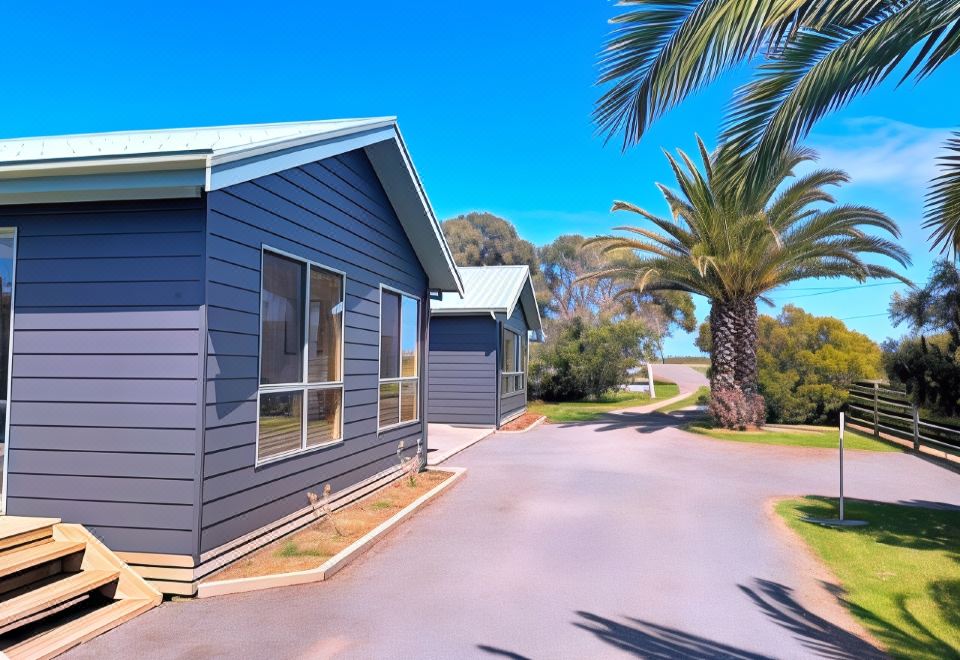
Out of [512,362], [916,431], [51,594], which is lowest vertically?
[51,594]

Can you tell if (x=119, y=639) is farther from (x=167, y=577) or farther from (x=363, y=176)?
(x=363, y=176)

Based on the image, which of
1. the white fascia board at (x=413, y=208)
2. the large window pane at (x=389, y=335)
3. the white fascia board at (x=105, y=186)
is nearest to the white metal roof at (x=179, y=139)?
the white fascia board at (x=105, y=186)

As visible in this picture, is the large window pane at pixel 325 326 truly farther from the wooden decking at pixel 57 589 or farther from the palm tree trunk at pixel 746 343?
the palm tree trunk at pixel 746 343

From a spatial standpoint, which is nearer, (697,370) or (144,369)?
(144,369)

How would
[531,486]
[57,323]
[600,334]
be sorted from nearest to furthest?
[57,323] → [531,486] → [600,334]

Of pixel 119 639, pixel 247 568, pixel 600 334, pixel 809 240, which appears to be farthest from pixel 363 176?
pixel 600 334

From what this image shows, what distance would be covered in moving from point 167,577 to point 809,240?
15.7m

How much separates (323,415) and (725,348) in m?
13.0

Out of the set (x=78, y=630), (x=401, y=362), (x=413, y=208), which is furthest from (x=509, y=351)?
(x=78, y=630)

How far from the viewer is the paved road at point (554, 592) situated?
4203 mm

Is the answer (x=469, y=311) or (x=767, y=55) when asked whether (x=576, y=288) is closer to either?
(x=469, y=311)

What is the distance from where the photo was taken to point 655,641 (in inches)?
169

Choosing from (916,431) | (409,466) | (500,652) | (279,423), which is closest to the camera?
(500,652)

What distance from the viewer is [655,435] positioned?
647 inches
